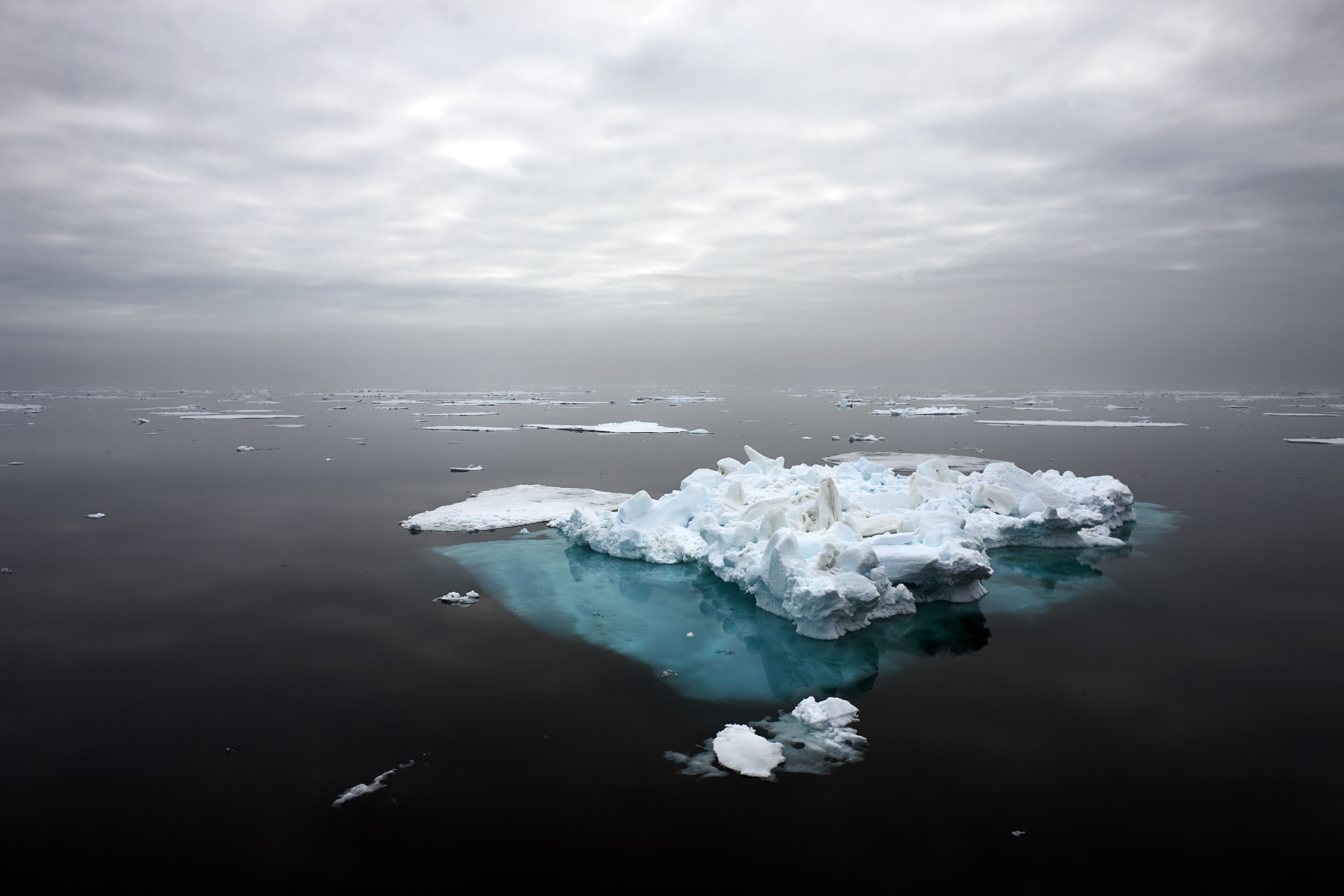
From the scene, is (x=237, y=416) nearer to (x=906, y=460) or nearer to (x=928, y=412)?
(x=906, y=460)

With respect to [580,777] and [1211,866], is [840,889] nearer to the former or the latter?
[580,777]

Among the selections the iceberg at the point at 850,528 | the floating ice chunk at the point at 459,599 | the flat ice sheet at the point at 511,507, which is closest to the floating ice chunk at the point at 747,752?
the iceberg at the point at 850,528

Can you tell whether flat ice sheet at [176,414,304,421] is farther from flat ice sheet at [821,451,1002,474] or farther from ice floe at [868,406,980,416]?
ice floe at [868,406,980,416]

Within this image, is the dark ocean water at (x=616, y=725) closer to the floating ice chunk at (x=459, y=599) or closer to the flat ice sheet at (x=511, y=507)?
the floating ice chunk at (x=459, y=599)

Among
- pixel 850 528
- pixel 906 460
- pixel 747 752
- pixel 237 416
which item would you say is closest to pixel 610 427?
pixel 906 460

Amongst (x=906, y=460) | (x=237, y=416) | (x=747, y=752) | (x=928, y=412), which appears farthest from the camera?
(x=928, y=412)

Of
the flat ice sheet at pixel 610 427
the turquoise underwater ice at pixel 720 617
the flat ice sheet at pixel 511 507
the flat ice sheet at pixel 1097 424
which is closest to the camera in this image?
the turquoise underwater ice at pixel 720 617
